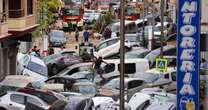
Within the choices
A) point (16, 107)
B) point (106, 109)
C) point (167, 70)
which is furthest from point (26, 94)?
point (167, 70)

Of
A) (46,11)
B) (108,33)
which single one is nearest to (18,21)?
(108,33)

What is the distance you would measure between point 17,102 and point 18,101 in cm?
5

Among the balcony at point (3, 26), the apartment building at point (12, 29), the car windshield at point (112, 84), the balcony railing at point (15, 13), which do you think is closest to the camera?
the car windshield at point (112, 84)

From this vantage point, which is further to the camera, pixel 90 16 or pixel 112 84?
pixel 90 16

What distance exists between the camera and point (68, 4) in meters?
92.6

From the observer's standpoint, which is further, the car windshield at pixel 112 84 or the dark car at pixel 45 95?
the car windshield at pixel 112 84

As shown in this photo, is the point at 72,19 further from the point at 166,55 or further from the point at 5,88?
the point at 5,88

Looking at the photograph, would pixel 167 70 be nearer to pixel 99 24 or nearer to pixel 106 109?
pixel 106 109

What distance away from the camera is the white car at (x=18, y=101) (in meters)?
23.5

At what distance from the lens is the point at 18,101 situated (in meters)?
23.8

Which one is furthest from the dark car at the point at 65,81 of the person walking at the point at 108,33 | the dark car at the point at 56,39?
the person walking at the point at 108,33

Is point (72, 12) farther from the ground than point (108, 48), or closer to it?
farther from the ground

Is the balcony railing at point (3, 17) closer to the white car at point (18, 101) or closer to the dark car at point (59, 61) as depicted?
the dark car at point (59, 61)

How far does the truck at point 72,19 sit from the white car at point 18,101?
46.8m
